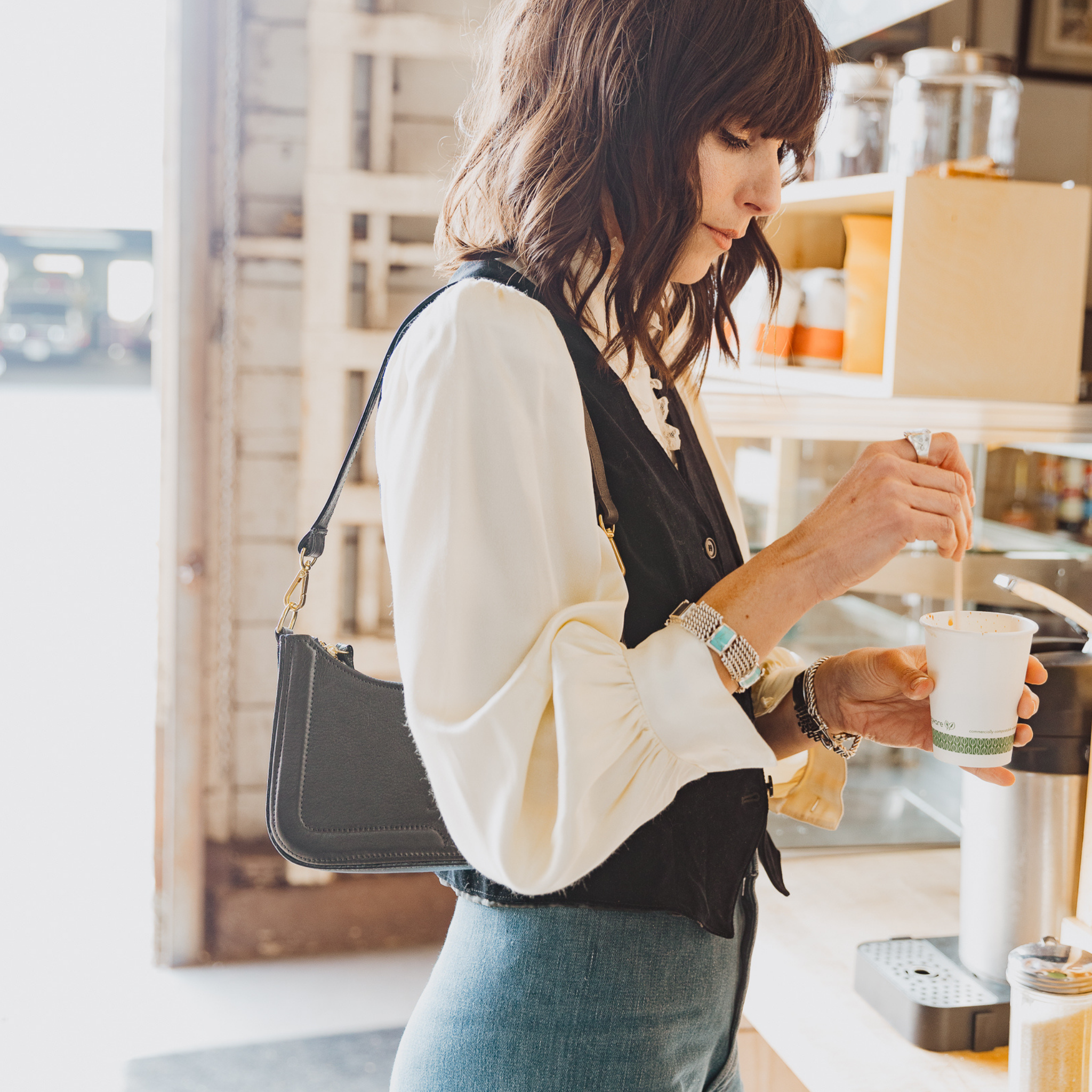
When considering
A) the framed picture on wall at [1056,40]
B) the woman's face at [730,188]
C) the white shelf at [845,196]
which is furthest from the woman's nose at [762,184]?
the framed picture on wall at [1056,40]

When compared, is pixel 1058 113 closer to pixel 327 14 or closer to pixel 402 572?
pixel 327 14

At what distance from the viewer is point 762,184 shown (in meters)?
0.90

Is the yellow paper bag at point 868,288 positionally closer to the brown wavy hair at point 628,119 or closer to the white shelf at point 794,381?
the white shelf at point 794,381

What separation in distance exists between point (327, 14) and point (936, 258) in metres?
1.70

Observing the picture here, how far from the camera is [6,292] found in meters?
21.1

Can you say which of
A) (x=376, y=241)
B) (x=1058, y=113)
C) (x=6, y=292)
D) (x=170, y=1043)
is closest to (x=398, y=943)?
(x=170, y=1043)

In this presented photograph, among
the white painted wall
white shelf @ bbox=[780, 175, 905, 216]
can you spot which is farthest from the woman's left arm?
the white painted wall

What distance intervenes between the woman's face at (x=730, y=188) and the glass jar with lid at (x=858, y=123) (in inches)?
45.3

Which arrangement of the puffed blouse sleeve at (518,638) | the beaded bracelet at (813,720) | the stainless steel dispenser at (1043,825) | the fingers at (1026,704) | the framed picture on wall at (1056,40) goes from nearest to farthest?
the puffed blouse sleeve at (518,638) < the fingers at (1026,704) < the beaded bracelet at (813,720) < the stainless steel dispenser at (1043,825) < the framed picture on wall at (1056,40)

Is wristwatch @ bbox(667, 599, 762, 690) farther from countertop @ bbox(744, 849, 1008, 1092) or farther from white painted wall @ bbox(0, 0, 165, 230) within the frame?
white painted wall @ bbox(0, 0, 165, 230)

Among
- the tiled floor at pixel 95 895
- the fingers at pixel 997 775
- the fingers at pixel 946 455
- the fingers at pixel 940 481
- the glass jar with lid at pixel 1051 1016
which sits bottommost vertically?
the tiled floor at pixel 95 895

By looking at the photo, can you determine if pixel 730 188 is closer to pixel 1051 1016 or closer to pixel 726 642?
pixel 726 642

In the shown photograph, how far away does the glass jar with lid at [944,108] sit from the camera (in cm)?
177

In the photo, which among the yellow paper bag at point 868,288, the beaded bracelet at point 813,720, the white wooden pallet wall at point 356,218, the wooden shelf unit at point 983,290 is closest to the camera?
the beaded bracelet at point 813,720
